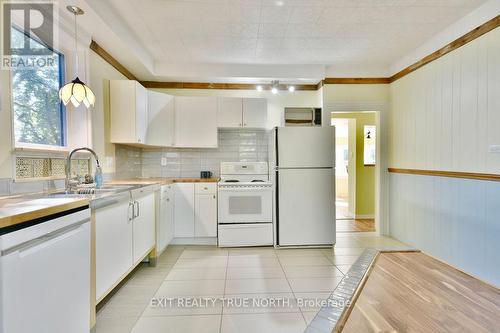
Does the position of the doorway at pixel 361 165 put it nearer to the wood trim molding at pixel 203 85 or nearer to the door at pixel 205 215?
the wood trim molding at pixel 203 85

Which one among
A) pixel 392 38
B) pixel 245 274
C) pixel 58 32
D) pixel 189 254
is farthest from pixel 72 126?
pixel 392 38

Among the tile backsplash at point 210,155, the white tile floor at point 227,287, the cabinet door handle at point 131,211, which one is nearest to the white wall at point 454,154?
the white tile floor at point 227,287

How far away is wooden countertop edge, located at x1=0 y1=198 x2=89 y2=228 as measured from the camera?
2.98 ft

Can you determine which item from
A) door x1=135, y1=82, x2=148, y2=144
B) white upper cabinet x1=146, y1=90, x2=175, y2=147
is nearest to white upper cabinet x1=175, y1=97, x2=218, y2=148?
white upper cabinet x1=146, y1=90, x2=175, y2=147

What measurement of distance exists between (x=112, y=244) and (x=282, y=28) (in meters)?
2.62

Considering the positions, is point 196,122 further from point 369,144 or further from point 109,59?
point 369,144

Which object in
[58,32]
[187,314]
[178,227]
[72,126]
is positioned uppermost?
[58,32]

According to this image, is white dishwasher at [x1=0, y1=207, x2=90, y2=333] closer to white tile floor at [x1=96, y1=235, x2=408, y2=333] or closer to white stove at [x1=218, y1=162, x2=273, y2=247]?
white tile floor at [x1=96, y1=235, x2=408, y2=333]

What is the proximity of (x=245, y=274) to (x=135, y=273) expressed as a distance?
3.76ft

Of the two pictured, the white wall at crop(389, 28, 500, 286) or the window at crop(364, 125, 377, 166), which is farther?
the window at crop(364, 125, 377, 166)

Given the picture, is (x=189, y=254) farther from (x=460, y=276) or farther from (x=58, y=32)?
(x=460, y=276)

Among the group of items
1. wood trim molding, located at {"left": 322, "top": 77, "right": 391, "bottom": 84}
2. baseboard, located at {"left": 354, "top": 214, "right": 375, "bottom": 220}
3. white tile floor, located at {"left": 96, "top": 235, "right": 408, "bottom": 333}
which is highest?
wood trim molding, located at {"left": 322, "top": 77, "right": 391, "bottom": 84}

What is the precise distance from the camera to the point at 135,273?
270 cm

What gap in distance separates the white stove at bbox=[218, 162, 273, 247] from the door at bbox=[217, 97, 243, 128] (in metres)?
0.94
